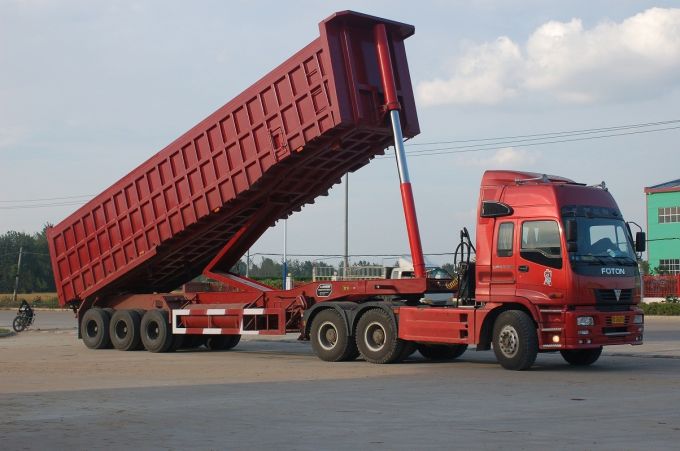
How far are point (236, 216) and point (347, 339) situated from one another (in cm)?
373

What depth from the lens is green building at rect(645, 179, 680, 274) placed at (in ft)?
200

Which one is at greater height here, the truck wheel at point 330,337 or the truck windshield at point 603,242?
the truck windshield at point 603,242

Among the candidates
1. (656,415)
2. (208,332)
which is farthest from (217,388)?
(208,332)

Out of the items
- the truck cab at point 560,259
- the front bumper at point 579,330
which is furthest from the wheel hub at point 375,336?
the front bumper at point 579,330

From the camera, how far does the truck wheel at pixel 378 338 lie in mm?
17047

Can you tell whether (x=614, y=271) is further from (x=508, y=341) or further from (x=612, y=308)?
(x=508, y=341)

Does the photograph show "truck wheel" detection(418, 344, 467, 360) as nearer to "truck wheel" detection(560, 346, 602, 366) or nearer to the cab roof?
"truck wheel" detection(560, 346, 602, 366)

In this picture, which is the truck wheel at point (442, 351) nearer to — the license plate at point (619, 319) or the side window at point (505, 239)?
the side window at point (505, 239)

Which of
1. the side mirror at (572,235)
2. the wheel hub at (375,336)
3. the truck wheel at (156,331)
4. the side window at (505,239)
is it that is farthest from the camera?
the truck wheel at (156,331)

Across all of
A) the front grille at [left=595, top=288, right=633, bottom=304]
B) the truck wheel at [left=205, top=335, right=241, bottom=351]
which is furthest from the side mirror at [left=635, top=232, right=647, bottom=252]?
the truck wheel at [left=205, top=335, right=241, bottom=351]

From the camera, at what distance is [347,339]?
17609mm

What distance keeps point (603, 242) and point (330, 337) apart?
516 cm

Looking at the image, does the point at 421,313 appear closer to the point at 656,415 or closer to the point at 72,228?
the point at 656,415

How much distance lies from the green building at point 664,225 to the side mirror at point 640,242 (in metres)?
46.5
